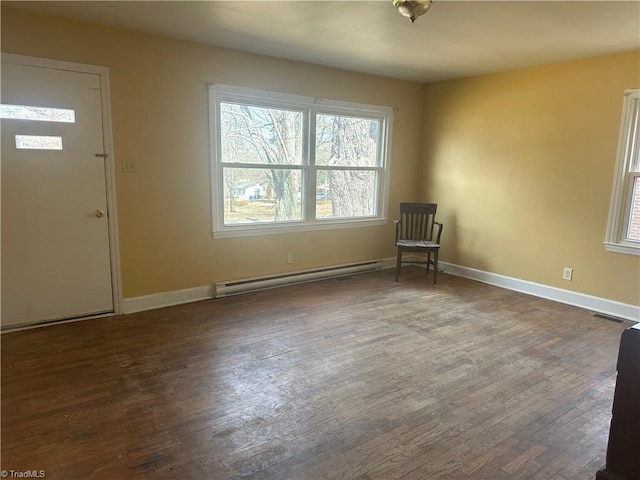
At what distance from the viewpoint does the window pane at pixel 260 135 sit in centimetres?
408

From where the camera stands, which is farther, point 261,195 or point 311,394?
point 261,195

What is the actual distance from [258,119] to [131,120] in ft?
4.12

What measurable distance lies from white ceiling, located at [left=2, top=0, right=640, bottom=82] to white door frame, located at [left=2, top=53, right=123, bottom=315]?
361 millimetres

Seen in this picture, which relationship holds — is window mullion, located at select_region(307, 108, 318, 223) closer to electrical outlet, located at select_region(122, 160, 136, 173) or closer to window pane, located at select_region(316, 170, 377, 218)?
window pane, located at select_region(316, 170, 377, 218)

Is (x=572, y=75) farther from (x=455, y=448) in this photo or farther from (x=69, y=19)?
(x=69, y=19)

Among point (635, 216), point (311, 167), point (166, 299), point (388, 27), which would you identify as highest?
point (388, 27)

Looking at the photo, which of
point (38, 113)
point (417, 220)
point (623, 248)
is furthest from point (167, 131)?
point (623, 248)

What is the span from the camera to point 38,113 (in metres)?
3.13

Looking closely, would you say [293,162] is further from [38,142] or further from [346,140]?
[38,142]

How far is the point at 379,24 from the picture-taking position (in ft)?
10.1

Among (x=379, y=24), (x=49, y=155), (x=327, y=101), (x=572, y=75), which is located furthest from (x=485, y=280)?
(x=49, y=155)

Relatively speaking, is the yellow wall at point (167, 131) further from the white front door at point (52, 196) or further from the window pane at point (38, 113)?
the window pane at point (38, 113)

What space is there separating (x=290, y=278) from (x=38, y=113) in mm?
2762

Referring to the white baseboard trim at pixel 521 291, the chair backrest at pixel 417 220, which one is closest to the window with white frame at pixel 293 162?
the chair backrest at pixel 417 220
